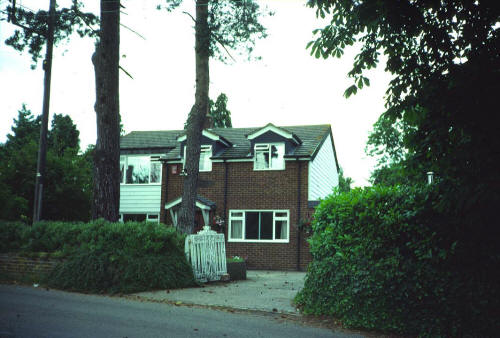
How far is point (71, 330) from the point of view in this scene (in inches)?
250

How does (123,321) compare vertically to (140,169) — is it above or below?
below

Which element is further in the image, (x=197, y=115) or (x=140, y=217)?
(x=140, y=217)

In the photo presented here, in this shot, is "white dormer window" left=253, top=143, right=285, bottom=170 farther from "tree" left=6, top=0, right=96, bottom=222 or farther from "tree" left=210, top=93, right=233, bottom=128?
"tree" left=210, top=93, right=233, bottom=128

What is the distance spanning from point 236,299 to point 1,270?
631cm

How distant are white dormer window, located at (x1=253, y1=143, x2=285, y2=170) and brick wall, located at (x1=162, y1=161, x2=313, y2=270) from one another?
31cm

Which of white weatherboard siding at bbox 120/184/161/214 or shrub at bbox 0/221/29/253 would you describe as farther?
white weatherboard siding at bbox 120/184/161/214

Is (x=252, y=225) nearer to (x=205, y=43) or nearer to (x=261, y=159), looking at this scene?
(x=261, y=159)

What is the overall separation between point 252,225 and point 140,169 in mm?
7761

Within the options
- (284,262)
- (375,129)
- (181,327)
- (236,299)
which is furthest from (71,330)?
(375,129)

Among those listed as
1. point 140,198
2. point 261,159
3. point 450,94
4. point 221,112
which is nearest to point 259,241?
point 261,159

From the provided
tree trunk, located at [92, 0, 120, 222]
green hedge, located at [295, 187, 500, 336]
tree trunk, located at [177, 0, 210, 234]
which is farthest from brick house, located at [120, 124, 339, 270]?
green hedge, located at [295, 187, 500, 336]

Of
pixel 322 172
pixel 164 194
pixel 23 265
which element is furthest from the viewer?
pixel 164 194

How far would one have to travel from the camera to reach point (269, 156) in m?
23.5

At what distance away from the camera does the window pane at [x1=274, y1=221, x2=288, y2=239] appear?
22.6m
